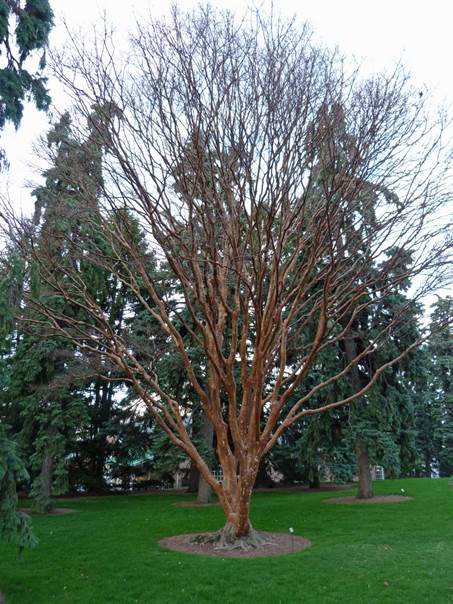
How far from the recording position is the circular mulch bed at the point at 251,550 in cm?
786

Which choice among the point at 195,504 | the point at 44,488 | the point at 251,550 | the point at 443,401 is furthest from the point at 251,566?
the point at 443,401

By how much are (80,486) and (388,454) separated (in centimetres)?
1295

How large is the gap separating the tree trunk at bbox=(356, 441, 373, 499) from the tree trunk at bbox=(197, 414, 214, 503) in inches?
180

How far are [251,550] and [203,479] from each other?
775 centimetres

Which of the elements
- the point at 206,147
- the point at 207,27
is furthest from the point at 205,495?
the point at 207,27

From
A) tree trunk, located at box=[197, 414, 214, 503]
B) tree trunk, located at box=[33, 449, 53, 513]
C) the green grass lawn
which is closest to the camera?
the green grass lawn

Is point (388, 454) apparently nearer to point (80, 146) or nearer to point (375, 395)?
point (375, 395)

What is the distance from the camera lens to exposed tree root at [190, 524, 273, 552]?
26.9ft

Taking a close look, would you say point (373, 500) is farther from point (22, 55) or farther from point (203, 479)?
point (22, 55)

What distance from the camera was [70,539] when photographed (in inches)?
382

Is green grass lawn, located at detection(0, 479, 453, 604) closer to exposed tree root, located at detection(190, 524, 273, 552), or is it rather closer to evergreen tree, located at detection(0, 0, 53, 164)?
exposed tree root, located at detection(190, 524, 273, 552)

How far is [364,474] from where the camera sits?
1438cm

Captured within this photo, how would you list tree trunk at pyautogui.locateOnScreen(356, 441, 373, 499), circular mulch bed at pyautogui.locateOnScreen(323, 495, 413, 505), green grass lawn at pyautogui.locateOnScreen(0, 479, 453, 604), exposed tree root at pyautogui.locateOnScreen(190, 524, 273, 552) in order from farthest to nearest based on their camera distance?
1. tree trunk at pyautogui.locateOnScreen(356, 441, 373, 499)
2. circular mulch bed at pyautogui.locateOnScreen(323, 495, 413, 505)
3. exposed tree root at pyautogui.locateOnScreen(190, 524, 273, 552)
4. green grass lawn at pyautogui.locateOnScreen(0, 479, 453, 604)

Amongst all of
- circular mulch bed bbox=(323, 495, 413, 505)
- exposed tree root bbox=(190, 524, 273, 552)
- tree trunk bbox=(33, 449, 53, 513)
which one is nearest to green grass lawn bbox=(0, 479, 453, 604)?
exposed tree root bbox=(190, 524, 273, 552)
